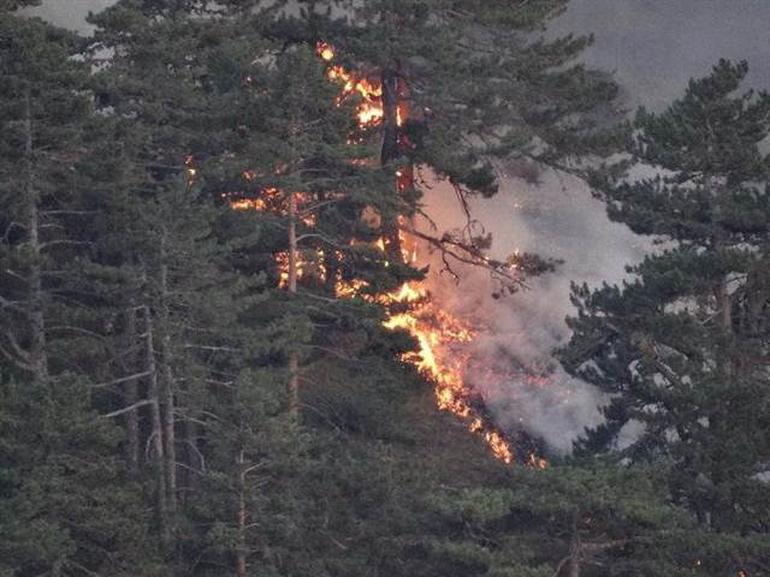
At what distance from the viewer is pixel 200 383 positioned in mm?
23688

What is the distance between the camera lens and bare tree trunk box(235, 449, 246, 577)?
2222 cm

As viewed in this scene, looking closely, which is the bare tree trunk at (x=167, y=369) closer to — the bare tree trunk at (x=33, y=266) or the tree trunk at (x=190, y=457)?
the tree trunk at (x=190, y=457)

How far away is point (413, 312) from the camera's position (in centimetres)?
3322

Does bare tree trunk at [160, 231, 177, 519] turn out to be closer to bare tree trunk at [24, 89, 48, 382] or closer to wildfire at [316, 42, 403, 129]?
bare tree trunk at [24, 89, 48, 382]

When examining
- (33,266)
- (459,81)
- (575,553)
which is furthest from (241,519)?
(459,81)

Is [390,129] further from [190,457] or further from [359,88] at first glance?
[190,457]

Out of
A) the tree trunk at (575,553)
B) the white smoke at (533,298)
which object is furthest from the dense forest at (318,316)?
the white smoke at (533,298)

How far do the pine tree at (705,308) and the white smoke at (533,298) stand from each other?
784 centimetres

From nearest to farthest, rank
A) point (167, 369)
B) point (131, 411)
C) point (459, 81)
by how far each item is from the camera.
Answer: point (167, 369) → point (131, 411) → point (459, 81)

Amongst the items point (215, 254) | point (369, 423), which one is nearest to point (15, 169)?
point (215, 254)

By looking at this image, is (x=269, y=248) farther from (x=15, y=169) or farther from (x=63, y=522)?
(x=63, y=522)

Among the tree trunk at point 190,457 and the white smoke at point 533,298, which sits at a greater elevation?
the white smoke at point 533,298

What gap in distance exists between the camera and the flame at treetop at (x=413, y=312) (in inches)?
1151

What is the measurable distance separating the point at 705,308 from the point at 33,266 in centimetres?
1231
